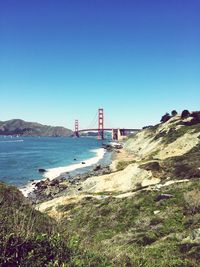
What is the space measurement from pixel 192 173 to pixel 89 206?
11754 mm

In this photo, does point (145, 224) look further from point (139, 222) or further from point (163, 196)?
point (163, 196)

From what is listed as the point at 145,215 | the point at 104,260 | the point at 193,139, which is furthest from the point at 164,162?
the point at 104,260

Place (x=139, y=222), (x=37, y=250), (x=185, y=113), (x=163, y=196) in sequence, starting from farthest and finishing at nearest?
(x=185, y=113)
(x=163, y=196)
(x=139, y=222)
(x=37, y=250)

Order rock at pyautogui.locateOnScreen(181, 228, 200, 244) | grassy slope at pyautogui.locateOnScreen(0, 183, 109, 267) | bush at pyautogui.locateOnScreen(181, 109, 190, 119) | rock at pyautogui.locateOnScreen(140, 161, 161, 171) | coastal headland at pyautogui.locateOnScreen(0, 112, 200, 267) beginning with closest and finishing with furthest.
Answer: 1. grassy slope at pyautogui.locateOnScreen(0, 183, 109, 267)
2. coastal headland at pyautogui.locateOnScreen(0, 112, 200, 267)
3. rock at pyautogui.locateOnScreen(181, 228, 200, 244)
4. rock at pyautogui.locateOnScreen(140, 161, 161, 171)
5. bush at pyautogui.locateOnScreen(181, 109, 190, 119)

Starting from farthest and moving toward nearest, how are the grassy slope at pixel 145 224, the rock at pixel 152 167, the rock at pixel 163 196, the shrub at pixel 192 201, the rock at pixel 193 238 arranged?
the rock at pixel 152 167, the rock at pixel 163 196, the shrub at pixel 192 201, the rock at pixel 193 238, the grassy slope at pixel 145 224

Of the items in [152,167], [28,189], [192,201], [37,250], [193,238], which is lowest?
[28,189]

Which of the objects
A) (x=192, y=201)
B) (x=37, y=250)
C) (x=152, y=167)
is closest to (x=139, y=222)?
(x=192, y=201)

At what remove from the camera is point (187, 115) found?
124 meters

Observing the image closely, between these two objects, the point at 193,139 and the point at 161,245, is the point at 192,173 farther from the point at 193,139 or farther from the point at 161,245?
the point at 193,139

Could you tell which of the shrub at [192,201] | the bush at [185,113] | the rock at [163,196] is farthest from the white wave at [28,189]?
the bush at [185,113]

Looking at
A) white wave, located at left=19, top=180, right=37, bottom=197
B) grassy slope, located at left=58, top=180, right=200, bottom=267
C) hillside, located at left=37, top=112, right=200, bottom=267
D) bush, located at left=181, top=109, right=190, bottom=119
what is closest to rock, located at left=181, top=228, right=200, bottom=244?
hillside, located at left=37, top=112, right=200, bottom=267

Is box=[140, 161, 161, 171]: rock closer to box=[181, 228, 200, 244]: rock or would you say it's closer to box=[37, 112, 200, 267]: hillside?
box=[37, 112, 200, 267]: hillside

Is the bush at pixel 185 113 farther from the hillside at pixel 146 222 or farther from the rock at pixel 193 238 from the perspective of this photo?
the rock at pixel 193 238

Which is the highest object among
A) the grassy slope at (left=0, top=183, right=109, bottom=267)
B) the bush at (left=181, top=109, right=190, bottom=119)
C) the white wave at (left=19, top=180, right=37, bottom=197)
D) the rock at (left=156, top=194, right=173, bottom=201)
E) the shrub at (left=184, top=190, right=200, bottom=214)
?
the bush at (left=181, top=109, right=190, bottom=119)
